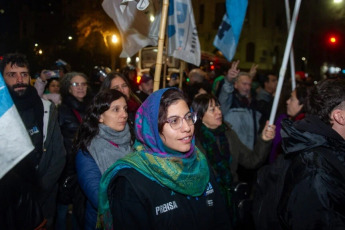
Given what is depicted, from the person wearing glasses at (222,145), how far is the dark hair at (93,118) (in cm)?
110

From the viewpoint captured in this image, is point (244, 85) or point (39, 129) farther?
point (244, 85)

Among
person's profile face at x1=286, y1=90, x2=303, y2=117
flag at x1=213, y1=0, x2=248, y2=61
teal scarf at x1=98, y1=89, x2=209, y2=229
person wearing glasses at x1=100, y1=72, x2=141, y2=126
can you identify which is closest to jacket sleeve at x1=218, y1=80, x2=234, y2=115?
flag at x1=213, y1=0, x2=248, y2=61

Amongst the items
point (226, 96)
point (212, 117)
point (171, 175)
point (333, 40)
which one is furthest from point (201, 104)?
point (333, 40)

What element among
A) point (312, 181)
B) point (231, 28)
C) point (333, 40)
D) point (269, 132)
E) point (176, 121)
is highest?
point (231, 28)

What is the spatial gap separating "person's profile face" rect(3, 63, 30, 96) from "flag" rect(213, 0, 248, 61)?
283cm

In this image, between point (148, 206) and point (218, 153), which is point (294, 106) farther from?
point (148, 206)

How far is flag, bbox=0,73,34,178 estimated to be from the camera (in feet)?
4.09

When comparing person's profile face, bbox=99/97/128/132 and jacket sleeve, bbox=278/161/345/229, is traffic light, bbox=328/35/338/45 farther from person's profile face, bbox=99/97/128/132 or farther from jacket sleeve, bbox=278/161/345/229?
jacket sleeve, bbox=278/161/345/229

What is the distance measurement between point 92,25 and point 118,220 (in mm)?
18936

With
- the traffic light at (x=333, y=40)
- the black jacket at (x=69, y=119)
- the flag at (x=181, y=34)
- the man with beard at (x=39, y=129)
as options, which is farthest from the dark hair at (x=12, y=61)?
the traffic light at (x=333, y=40)

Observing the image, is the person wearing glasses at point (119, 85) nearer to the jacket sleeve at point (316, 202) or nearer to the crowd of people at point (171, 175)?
the crowd of people at point (171, 175)

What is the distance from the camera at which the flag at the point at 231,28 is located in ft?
14.0

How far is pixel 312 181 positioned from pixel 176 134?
919 mm

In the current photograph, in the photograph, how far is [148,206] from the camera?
6.09 ft
